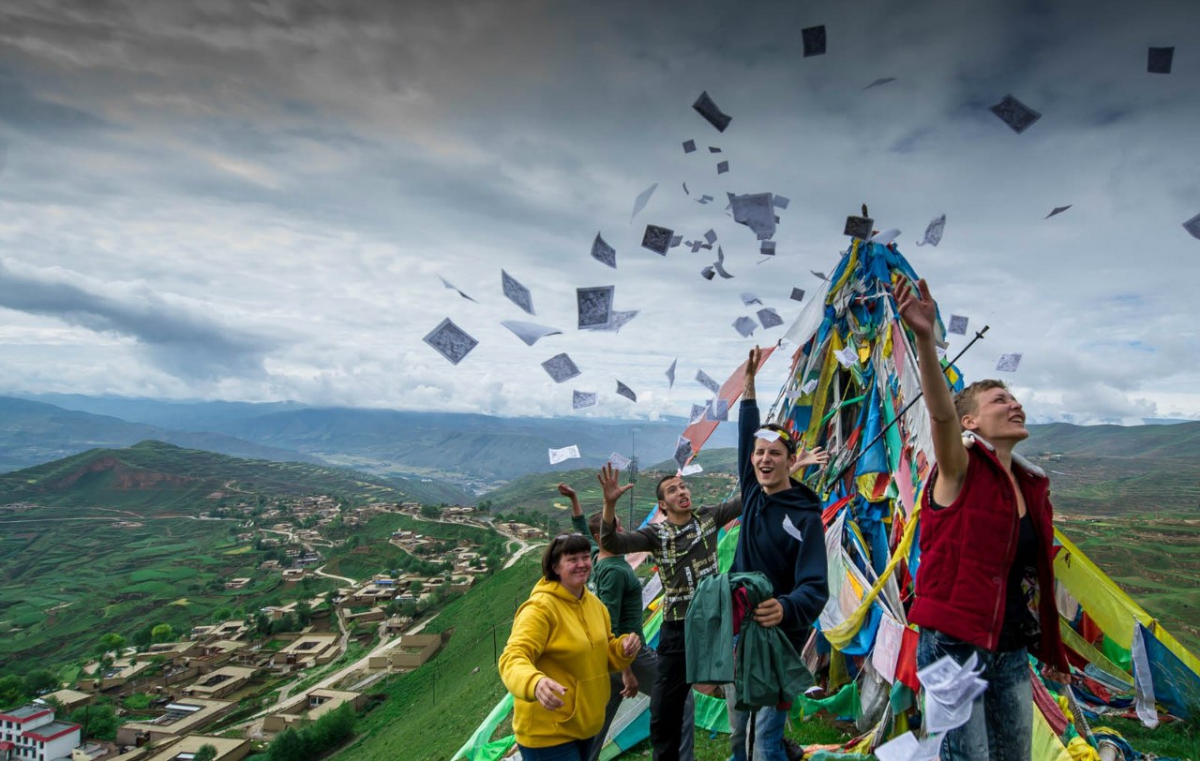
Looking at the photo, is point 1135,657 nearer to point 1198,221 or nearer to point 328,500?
point 1198,221

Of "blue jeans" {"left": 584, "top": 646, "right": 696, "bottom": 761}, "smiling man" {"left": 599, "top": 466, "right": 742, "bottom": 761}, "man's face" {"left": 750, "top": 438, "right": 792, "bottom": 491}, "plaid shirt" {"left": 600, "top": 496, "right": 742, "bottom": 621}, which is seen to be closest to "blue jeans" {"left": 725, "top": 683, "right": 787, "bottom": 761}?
"smiling man" {"left": 599, "top": 466, "right": 742, "bottom": 761}

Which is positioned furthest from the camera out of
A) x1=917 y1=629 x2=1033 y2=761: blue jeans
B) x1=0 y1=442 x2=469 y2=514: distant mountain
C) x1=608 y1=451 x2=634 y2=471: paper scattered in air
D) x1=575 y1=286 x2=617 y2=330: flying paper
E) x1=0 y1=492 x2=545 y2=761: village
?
x1=0 y1=442 x2=469 y2=514: distant mountain

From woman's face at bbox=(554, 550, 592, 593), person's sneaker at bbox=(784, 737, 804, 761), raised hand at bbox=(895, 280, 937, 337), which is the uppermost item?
→ raised hand at bbox=(895, 280, 937, 337)

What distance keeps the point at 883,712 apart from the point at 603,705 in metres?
3.62

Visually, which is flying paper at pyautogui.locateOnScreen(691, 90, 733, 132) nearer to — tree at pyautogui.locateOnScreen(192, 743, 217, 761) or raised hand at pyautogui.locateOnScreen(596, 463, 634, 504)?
raised hand at pyautogui.locateOnScreen(596, 463, 634, 504)

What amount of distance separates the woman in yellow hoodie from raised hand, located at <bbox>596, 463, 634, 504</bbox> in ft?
3.02

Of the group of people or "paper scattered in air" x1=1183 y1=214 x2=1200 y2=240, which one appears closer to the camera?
the group of people

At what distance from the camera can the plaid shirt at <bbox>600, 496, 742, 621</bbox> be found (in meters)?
4.49

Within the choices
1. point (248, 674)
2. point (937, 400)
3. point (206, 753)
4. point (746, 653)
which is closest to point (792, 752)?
point (746, 653)

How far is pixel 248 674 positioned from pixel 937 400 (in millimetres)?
62834

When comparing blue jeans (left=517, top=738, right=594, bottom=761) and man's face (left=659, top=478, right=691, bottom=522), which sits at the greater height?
man's face (left=659, top=478, right=691, bottom=522)

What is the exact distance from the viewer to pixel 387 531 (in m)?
102

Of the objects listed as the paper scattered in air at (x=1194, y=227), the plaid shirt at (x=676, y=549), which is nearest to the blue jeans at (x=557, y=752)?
the plaid shirt at (x=676, y=549)

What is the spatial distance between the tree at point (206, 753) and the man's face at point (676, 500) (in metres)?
45.3
